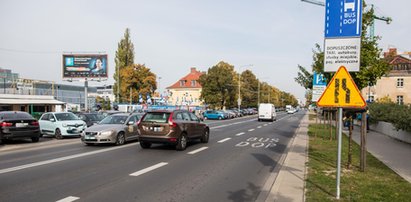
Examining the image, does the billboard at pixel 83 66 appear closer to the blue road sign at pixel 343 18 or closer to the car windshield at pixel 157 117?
the car windshield at pixel 157 117

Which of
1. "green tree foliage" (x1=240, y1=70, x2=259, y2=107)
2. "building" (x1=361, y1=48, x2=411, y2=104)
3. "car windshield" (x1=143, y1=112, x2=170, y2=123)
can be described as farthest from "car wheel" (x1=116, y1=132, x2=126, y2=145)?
"green tree foliage" (x1=240, y1=70, x2=259, y2=107)

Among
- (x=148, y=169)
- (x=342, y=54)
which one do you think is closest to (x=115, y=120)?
(x=148, y=169)

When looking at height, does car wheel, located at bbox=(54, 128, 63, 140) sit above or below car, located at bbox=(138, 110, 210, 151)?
below

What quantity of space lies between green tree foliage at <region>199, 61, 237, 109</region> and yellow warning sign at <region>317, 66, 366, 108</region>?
61487mm

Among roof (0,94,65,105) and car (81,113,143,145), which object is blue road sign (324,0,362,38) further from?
roof (0,94,65,105)

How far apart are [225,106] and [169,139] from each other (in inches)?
2457

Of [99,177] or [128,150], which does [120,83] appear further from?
[99,177]

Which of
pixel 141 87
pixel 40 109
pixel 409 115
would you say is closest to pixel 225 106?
pixel 141 87

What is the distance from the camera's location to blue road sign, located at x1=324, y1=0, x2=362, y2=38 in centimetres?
713

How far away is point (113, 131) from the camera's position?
567 inches

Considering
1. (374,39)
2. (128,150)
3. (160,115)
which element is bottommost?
(128,150)

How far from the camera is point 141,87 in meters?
66.1

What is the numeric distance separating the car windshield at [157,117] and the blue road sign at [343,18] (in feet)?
23.7

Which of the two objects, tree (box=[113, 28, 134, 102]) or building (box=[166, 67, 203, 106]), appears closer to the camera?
tree (box=[113, 28, 134, 102])
